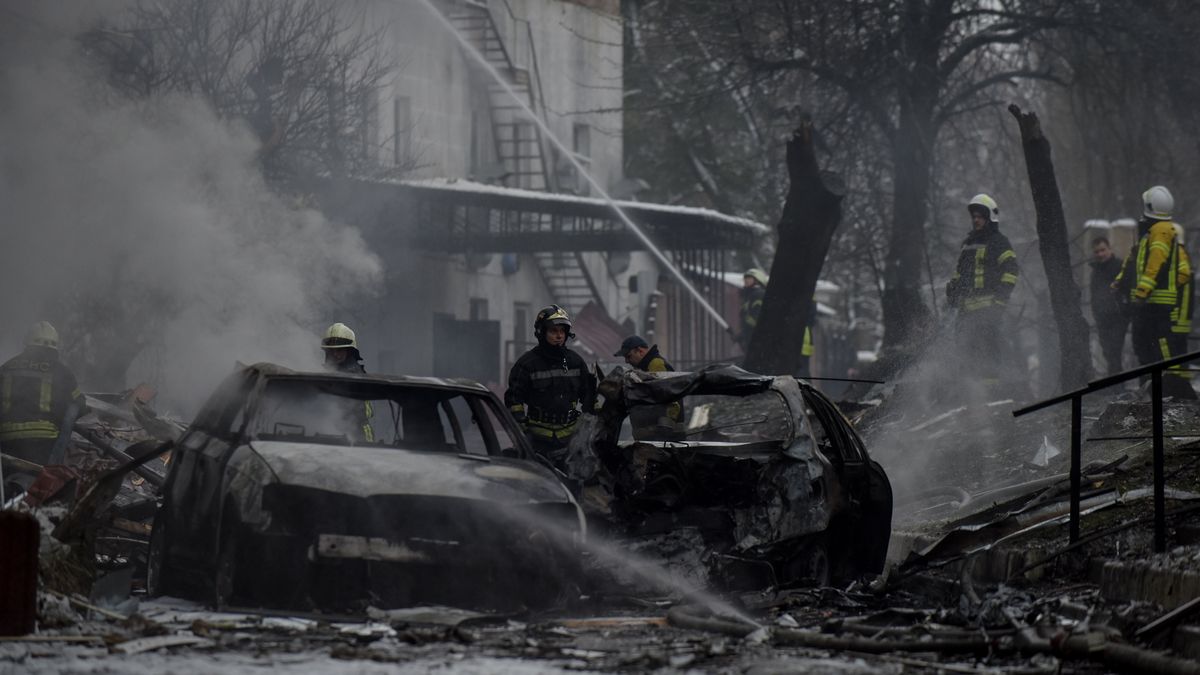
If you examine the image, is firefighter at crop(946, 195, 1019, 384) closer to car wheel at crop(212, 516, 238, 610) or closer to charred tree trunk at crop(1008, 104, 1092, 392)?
charred tree trunk at crop(1008, 104, 1092, 392)

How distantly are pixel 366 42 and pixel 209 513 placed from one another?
2000 cm

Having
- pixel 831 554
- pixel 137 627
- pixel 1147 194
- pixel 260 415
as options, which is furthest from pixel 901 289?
pixel 137 627

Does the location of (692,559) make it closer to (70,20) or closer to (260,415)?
(260,415)

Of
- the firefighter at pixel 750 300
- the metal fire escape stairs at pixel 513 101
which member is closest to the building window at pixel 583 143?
the metal fire escape stairs at pixel 513 101

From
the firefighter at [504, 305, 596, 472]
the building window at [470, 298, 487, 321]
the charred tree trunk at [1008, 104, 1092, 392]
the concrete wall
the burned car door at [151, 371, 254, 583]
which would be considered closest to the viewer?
the burned car door at [151, 371, 254, 583]

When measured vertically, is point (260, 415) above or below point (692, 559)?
above

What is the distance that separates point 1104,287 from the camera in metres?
17.3

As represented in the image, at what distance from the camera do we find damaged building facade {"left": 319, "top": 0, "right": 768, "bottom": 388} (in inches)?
1153

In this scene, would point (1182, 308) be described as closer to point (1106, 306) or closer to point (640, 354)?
point (1106, 306)

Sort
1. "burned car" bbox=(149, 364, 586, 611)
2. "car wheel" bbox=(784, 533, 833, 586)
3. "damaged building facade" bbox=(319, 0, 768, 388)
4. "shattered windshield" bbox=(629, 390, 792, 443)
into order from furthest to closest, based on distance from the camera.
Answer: "damaged building facade" bbox=(319, 0, 768, 388) → "shattered windshield" bbox=(629, 390, 792, 443) → "car wheel" bbox=(784, 533, 833, 586) → "burned car" bbox=(149, 364, 586, 611)

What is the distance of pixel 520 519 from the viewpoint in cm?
838

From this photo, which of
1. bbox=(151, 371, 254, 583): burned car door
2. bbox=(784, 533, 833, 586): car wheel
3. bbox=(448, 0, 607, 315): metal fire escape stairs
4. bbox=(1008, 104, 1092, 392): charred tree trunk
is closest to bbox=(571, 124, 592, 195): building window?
bbox=(448, 0, 607, 315): metal fire escape stairs

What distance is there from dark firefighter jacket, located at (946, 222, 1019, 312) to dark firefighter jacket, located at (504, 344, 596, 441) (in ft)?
17.1

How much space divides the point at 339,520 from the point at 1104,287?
11310 millimetres
